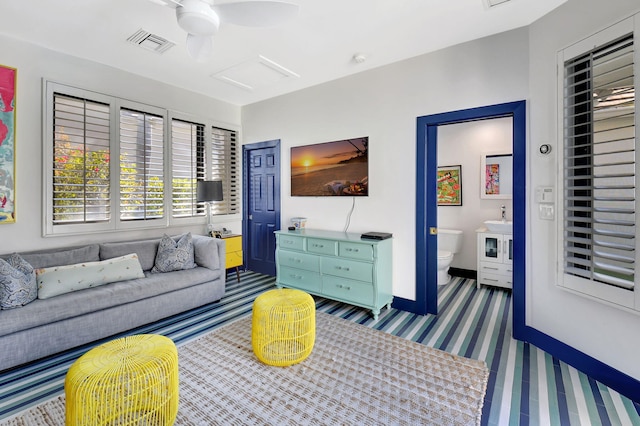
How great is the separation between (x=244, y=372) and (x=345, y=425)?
86 cm

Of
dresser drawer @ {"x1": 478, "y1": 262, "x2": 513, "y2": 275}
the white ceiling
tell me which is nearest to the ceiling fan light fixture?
the white ceiling

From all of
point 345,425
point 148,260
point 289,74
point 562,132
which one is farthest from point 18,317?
point 562,132

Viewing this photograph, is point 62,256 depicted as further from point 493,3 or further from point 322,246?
point 493,3

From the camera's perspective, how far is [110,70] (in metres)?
3.42

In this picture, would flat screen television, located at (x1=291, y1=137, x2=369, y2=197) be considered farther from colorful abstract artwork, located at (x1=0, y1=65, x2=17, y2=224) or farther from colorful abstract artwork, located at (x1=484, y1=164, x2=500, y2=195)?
colorful abstract artwork, located at (x1=0, y1=65, x2=17, y2=224)

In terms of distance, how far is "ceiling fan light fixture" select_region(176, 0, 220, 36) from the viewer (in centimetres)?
180

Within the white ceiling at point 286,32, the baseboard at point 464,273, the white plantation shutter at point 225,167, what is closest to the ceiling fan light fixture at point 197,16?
the white ceiling at point 286,32

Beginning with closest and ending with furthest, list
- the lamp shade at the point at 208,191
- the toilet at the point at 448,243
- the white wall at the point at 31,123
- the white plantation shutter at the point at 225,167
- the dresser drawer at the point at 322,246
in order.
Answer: the white wall at the point at 31,123 < the dresser drawer at the point at 322,246 < the lamp shade at the point at 208,191 < the toilet at the point at 448,243 < the white plantation shutter at the point at 225,167

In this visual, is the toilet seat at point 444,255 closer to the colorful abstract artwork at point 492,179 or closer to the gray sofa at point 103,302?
the colorful abstract artwork at point 492,179

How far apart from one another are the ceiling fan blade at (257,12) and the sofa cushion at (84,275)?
2495mm

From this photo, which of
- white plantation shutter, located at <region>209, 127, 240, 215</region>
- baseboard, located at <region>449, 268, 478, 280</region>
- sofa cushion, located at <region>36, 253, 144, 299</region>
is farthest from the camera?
white plantation shutter, located at <region>209, 127, 240, 215</region>

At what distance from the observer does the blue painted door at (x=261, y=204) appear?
4504 millimetres

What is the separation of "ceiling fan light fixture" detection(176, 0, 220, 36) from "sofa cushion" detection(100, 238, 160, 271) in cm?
243

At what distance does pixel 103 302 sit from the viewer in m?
2.57
